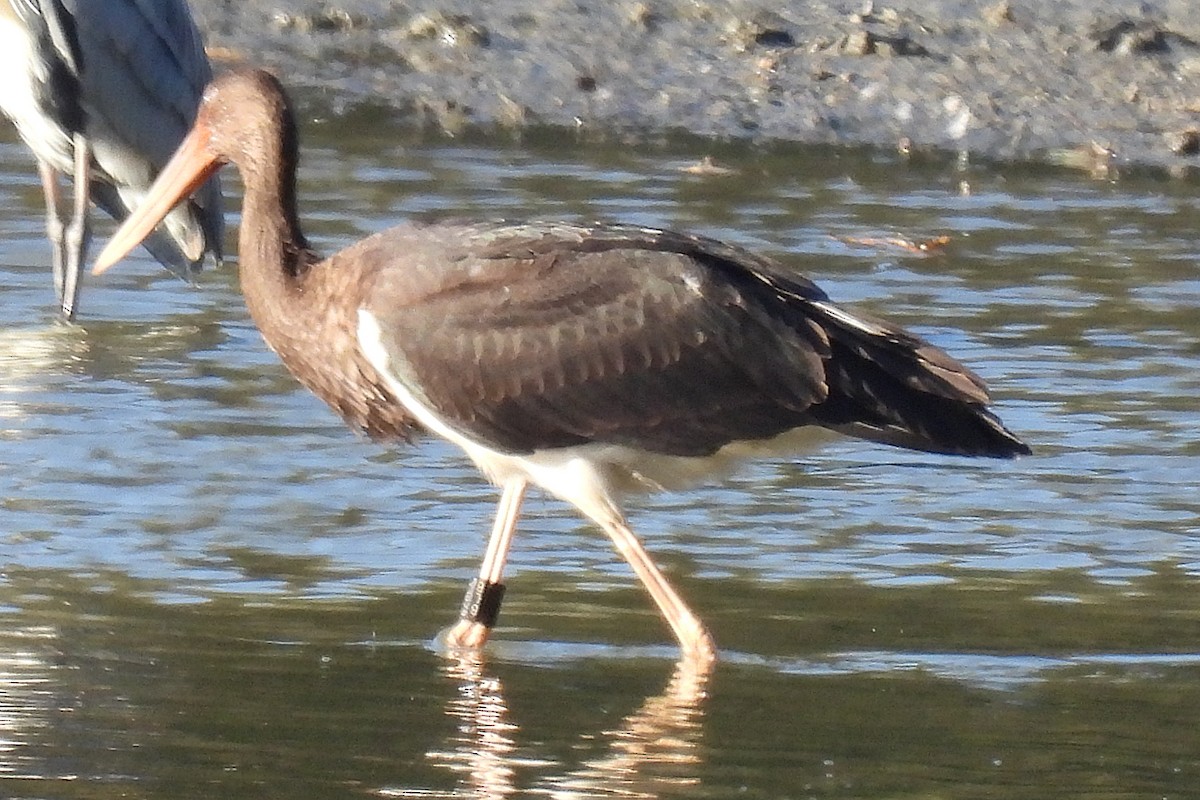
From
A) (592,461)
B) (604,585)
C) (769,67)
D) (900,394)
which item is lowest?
(604,585)

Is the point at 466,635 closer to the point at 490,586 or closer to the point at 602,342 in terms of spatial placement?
the point at 490,586

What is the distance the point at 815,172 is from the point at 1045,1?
2002 mm

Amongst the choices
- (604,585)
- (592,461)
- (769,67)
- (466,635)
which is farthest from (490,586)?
(769,67)

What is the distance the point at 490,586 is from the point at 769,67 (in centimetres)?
709

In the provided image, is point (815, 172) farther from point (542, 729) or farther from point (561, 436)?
point (542, 729)

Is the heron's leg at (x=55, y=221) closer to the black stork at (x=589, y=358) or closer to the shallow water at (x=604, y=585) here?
the shallow water at (x=604, y=585)

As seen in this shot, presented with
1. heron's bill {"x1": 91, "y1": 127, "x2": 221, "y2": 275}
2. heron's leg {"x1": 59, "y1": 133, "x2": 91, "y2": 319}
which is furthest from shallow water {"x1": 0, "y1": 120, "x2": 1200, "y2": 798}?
heron's bill {"x1": 91, "y1": 127, "x2": 221, "y2": 275}

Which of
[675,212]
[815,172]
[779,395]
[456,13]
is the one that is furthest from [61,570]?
[456,13]

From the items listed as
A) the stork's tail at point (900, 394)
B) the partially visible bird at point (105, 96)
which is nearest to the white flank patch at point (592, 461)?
the stork's tail at point (900, 394)

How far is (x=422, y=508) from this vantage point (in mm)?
7422

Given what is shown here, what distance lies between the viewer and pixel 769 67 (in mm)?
13102

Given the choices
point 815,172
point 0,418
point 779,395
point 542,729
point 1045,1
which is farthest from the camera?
point 1045,1

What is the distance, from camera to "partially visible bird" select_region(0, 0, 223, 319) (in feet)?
34.2

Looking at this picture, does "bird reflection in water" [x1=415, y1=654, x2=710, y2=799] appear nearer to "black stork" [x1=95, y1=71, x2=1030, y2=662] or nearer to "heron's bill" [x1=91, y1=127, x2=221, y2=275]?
"black stork" [x1=95, y1=71, x2=1030, y2=662]
